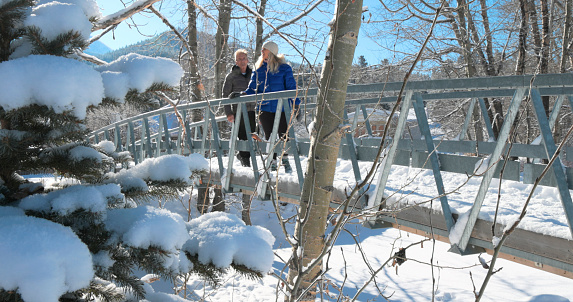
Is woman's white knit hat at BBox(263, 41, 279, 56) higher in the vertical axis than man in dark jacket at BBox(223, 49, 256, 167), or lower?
higher

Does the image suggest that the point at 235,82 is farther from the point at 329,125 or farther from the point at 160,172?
the point at 160,172

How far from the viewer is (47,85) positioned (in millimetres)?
1227

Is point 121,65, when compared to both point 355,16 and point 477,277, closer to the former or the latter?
point 355,16

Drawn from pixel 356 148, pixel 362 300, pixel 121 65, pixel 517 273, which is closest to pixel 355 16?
pixel 121 65

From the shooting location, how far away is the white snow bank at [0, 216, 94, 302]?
1.11 metres

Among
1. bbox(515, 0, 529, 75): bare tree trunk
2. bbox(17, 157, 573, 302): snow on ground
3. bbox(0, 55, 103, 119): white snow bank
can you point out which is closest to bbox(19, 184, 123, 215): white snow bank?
bbox(0, 55, 103, 119): white snow bank

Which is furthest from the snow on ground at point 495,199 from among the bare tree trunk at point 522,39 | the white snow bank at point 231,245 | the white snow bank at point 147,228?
the bare tree trunk at point 522,39

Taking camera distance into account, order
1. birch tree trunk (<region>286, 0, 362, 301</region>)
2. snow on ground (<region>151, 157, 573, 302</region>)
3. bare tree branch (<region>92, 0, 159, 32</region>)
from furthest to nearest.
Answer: snow on ground (<region>151, 157, 573, 302</region>)
bare tree branch (<region>92, 0, 159, 32</region>)
birch tree trunk (<region>286, 0, 362, 301</region>)

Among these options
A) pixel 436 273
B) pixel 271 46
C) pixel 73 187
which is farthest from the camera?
pixel 436 273

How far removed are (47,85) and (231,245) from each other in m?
0.84

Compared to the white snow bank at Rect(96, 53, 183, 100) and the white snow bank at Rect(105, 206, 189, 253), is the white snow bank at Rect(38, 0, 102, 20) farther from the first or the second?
the white snow bank at Rect(105, 206, 189, 253)

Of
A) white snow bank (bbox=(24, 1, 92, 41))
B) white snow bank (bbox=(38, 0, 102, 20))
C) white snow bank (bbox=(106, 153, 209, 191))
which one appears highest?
white snow bank (bbox=(38, 0, 102, 20))

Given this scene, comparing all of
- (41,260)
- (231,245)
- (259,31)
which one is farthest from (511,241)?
(259,31)

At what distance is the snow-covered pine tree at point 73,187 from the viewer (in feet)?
3.93
